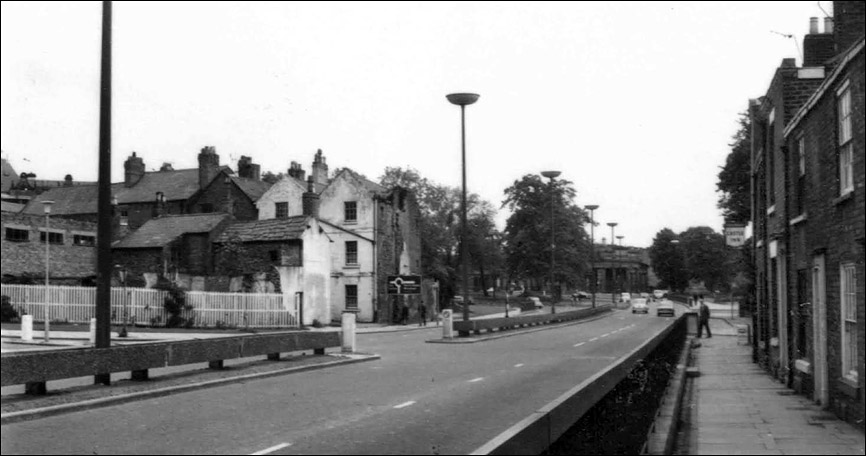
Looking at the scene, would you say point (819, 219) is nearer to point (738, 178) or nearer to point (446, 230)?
point (738, 178)

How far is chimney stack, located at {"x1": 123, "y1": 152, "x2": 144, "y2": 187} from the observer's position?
6656 centimetres

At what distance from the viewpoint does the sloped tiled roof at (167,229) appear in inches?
1826

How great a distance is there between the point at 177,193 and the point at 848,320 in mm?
58055

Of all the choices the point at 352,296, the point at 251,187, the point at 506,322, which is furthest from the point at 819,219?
the point at 251,187

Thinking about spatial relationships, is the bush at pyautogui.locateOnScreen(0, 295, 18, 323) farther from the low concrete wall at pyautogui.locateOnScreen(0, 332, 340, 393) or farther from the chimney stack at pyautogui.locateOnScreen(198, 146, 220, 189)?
the chimney stack at pyautogui.locateOnScreen(198, 146, 220, 189)

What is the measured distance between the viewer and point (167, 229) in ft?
158

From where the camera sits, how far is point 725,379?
689 inches

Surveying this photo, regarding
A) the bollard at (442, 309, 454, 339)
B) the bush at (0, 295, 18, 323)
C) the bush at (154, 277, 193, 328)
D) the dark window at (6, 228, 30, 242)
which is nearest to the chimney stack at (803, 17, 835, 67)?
the bollard at (442, 309, 454, 339)

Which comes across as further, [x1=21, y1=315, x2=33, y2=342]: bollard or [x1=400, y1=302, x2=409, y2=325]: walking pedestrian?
[x1=400, y1=302, x2=409, y2=325]: walking pedestrian

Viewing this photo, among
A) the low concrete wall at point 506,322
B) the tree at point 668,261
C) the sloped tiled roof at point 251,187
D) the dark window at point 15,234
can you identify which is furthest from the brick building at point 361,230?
the tree at point 668,261

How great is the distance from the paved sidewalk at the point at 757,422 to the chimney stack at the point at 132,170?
57.3 meters

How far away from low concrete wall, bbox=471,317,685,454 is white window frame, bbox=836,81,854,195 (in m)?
4.48

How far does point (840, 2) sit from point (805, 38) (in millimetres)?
6273

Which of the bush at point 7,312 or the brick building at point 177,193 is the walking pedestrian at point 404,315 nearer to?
the brick building at point 177,193
